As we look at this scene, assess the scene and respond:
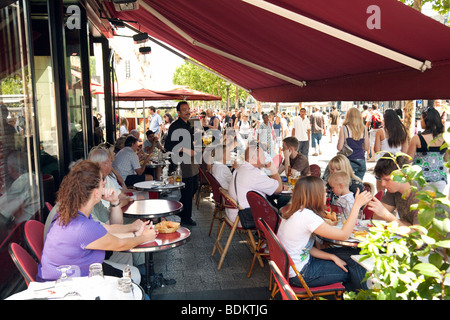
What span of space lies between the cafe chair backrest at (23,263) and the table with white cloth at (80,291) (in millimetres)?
242

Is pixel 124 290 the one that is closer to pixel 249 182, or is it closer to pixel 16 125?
pixel 16 125

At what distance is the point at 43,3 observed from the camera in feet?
16.5

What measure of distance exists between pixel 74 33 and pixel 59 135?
9.36 feet

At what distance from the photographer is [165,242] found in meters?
3.05

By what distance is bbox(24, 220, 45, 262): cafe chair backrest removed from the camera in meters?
2.77

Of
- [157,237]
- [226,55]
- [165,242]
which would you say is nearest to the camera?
[165,242]

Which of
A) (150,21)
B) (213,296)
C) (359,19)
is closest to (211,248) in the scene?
(213,296)

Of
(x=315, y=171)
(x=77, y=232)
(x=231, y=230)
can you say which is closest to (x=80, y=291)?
(x=77, y=232)

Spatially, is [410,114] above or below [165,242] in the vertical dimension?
above

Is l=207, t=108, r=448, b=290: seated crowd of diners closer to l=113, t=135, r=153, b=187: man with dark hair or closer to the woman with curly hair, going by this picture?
the woman with curly hair

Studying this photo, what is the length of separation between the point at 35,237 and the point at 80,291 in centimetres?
99

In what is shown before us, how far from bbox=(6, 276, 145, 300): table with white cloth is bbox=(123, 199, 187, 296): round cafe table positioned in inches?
26.6

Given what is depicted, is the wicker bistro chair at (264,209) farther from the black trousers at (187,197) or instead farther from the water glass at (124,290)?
the black trousers at (187,197)

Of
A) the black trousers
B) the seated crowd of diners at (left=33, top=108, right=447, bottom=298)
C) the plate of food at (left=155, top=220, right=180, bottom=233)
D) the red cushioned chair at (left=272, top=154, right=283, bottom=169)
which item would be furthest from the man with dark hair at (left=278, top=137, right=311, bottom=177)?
the plate of food at (left=155, top=220, right=180, bottom=233)
